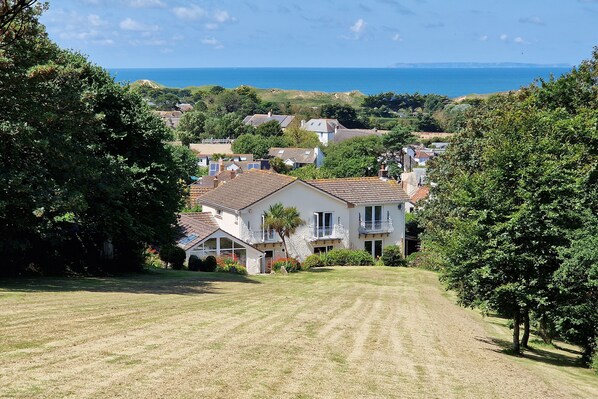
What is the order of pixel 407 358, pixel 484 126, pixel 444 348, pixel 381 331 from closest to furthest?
pixel 407 358, pixel 444 348, pixel 381 331, pixel 484 126

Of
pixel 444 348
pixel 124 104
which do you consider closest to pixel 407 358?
pixel 444 348

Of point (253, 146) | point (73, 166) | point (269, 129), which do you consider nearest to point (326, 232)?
point (73, 166)

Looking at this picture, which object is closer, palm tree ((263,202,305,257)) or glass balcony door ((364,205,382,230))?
palm tree ((263,202,305,257))

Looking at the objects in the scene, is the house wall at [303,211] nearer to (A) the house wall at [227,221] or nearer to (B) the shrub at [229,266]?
(A) the house wall at [227,221]

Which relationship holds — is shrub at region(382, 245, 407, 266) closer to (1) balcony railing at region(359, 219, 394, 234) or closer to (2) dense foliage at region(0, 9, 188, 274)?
(1) balcony railing at region(359, 219, 394, 234)

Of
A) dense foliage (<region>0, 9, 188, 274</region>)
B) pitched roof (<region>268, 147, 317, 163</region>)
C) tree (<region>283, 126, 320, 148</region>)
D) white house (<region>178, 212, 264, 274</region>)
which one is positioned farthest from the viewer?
tree (<region>283, 126, 320, 148</region>)

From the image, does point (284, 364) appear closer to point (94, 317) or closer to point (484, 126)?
point (94, 317)

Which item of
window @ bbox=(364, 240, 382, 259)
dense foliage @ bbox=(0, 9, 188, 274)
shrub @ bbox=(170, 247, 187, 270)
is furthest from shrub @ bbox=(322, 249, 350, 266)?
dense foliage @ bbox=(0, 9, 188, 274)
